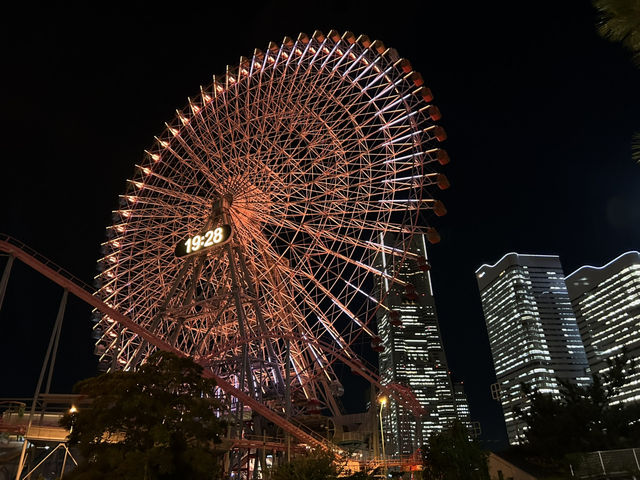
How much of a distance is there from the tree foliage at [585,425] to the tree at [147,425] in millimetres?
16453

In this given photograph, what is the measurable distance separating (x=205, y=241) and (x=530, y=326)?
491 ft

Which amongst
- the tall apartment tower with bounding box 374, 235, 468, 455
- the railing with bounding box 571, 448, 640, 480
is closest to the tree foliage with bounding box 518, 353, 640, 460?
the railing with bounding box 571, 448, 640, 480

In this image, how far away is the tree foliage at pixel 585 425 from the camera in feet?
72.0

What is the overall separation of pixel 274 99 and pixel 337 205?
8501mm

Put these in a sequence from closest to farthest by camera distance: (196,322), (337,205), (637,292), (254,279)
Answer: (337,205)
(254,279)
(196,322)
(637,292)

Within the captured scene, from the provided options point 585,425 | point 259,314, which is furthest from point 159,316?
point 585,425

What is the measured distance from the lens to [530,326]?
157 meters

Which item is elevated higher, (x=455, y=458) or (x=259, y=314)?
(x=259, y=314)

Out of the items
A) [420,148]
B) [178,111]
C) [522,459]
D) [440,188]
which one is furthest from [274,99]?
[522,459]

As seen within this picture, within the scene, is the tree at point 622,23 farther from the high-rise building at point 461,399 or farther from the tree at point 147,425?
the high-rise building at point 461,399

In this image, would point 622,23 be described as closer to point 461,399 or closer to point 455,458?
point 455,458

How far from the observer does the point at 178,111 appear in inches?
1431

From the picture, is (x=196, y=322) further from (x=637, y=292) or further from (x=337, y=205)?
(x=637, y=292)

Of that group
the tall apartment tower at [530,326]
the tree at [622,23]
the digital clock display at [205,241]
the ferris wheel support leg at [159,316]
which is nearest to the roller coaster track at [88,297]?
the ferris wheel support leg at [159,316]
